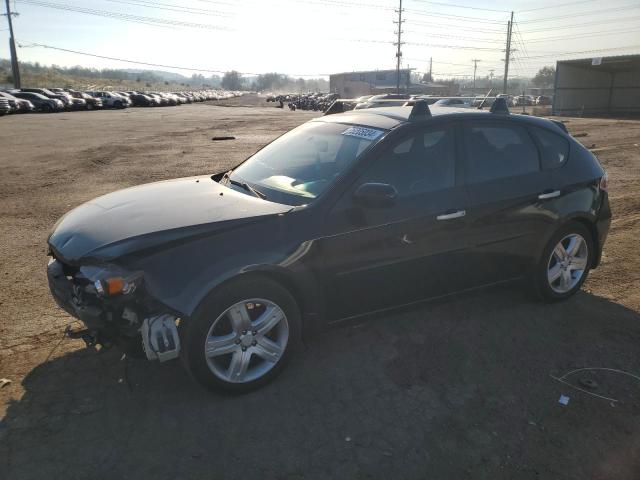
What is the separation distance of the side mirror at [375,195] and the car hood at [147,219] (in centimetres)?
49

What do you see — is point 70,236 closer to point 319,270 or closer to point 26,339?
point 26,339

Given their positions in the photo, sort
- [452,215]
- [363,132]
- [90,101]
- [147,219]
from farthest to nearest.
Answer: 1. [90,101]
2. [363,132]
3. [452,215]
4. [147,219]

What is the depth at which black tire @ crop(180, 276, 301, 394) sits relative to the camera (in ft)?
9.81

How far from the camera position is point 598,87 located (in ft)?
146

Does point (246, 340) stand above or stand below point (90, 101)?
below

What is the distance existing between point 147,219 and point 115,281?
0.58 m

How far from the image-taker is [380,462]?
2740 millimetres

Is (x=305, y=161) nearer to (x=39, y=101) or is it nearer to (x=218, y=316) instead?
(x=218, y=316)

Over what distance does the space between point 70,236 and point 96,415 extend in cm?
116

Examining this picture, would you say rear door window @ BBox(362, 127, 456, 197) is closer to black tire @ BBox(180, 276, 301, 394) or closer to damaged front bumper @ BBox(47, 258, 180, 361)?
black tire @ BBox(180, 276, 301, 394)

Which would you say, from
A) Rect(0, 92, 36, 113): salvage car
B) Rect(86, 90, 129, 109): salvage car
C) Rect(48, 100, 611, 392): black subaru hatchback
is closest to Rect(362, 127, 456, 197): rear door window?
Rect(48, 100, 611, 392): black subaru hatchback

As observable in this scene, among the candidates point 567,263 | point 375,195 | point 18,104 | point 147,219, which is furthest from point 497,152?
point 18,104

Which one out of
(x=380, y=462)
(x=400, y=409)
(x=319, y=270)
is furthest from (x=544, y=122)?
(x=380, y=462)

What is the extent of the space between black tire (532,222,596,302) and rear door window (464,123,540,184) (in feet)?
2.10
